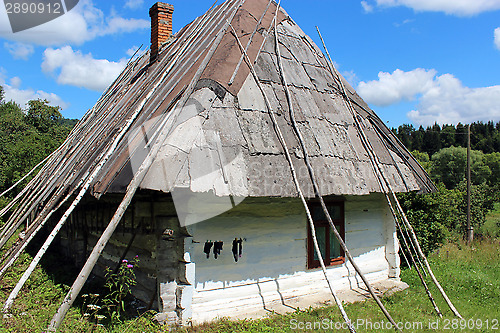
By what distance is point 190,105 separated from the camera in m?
5.94

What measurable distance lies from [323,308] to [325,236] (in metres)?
1.54

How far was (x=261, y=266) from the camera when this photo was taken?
6441mm

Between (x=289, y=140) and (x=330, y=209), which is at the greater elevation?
(x=289, y=140)

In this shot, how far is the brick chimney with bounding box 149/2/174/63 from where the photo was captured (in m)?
10.9

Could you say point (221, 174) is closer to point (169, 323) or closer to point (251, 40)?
point (169, 323)

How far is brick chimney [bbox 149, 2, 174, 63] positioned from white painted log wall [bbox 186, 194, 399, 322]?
6709 millimetres

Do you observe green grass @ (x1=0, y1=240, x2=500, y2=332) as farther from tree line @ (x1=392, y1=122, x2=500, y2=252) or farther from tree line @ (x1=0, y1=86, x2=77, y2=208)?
tree line @ (x1=0, y1=86, x2=77, y2=208)

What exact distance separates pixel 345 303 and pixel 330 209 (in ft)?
5.80

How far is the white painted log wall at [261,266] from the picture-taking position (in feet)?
19.2

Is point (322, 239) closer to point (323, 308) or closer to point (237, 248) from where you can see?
point (323, 308)

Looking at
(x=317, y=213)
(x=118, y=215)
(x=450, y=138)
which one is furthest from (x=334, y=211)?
(x=450, y=138)

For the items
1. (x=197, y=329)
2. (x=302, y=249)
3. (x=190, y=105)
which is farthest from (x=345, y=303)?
(x=190, y=105)

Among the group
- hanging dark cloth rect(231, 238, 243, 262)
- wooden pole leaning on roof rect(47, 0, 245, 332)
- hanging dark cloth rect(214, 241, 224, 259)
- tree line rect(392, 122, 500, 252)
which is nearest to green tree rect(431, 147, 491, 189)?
tree line rect(392, 122, 500, 252)

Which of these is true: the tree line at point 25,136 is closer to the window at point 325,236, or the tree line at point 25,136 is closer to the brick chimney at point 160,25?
the brick chimney at point 160,25
